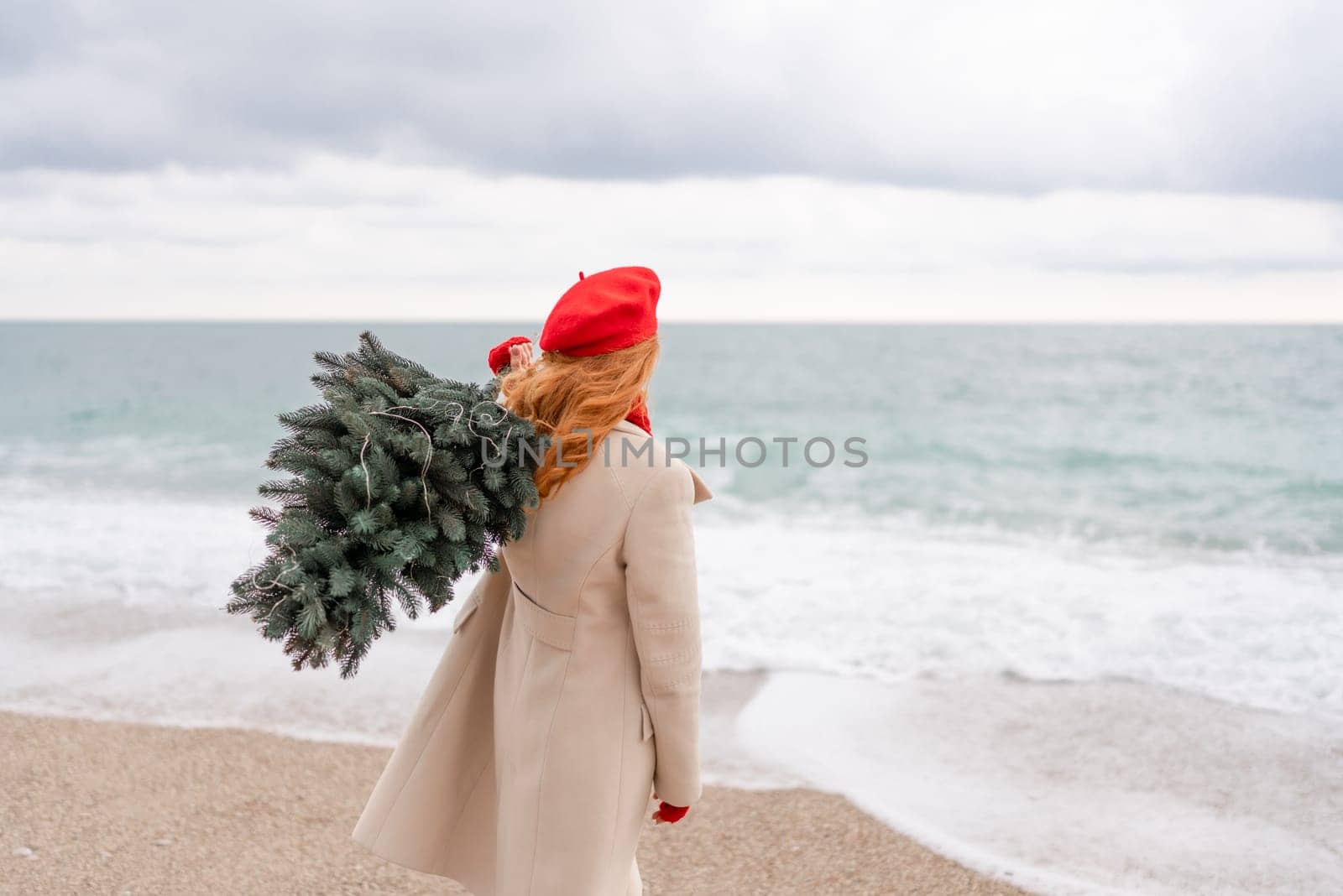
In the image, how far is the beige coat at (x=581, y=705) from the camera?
207cm

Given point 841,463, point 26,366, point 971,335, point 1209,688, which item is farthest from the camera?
point 971,335

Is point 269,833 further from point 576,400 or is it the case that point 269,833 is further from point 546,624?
point 576,400

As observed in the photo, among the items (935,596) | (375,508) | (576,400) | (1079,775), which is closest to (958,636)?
(935,596)

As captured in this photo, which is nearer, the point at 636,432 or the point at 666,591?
the point at 666,591

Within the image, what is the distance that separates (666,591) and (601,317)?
60cm

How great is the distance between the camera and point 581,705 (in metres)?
2.18

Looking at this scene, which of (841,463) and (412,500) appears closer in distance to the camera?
(412,500)

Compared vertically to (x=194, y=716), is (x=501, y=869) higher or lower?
higher

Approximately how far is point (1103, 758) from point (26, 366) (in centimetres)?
4871

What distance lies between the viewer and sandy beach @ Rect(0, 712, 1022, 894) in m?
3.45

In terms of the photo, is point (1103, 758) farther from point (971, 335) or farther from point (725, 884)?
point (971, 335)

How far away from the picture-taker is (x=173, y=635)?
629 centimetres

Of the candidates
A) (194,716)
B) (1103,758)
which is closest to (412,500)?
(194,716)

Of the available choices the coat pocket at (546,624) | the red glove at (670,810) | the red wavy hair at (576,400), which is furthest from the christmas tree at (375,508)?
the red glove at (670,810)
